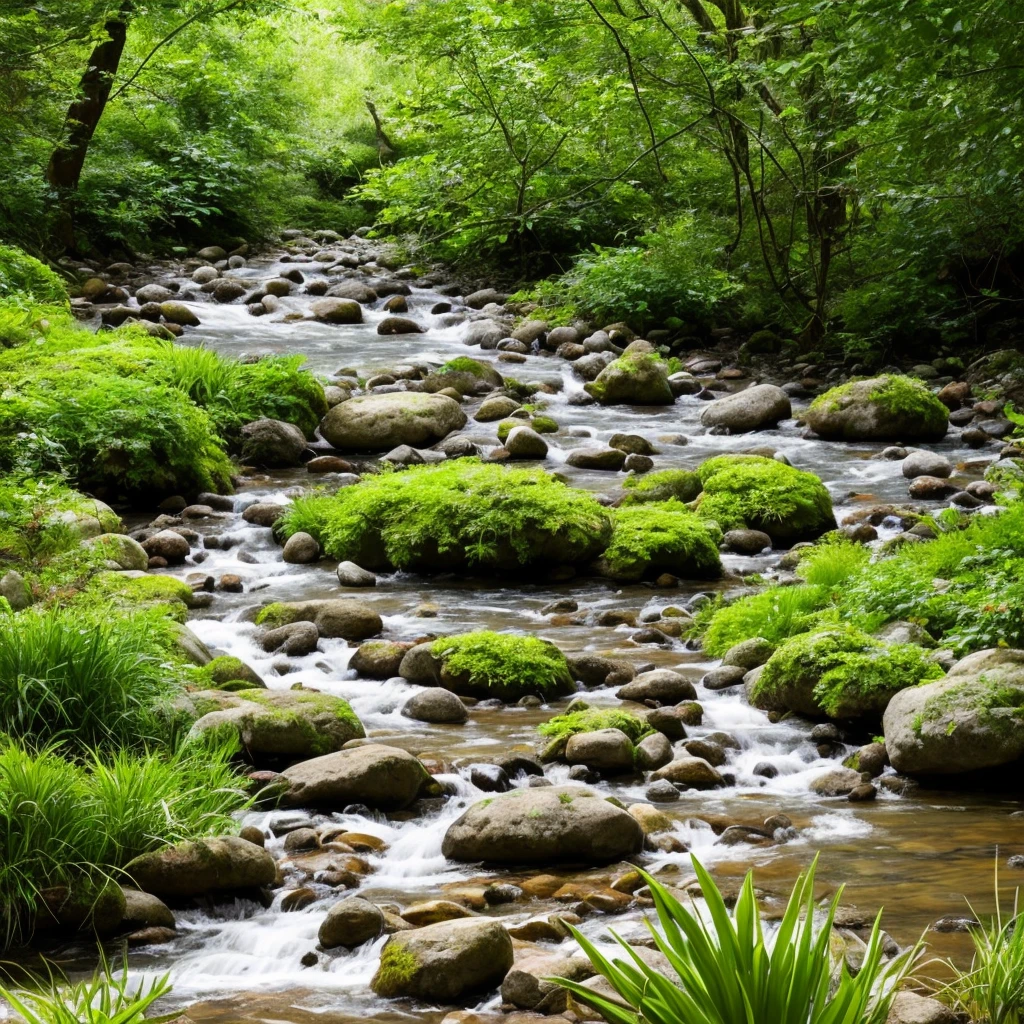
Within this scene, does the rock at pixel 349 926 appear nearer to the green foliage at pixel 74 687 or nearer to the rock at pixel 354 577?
the green foliage at pixel 74 687

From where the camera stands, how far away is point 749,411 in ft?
44.9

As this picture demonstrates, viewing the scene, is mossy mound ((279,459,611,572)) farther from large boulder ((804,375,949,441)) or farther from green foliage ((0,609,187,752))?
large boulder ((804,375,949,441))

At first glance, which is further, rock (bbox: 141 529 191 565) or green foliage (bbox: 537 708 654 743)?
rock (bbox: 141 529 191 565)

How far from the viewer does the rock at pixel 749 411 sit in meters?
13.7

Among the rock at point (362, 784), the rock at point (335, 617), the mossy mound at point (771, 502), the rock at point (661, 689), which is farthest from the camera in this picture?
the mossy mound at point (771, 502)

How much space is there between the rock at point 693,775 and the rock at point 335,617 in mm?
2754

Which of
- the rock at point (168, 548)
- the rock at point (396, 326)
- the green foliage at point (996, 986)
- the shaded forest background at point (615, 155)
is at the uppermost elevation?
the shaded forest background at point (615, 155)

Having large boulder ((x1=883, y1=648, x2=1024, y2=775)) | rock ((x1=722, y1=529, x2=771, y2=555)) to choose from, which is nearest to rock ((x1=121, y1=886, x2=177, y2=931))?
large boulder ((x1=883, y1=648, x2=1024, y2=775))

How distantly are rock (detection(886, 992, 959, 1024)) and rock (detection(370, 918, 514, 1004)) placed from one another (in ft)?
3.72

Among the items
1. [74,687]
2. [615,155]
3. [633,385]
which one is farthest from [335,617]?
[615,155]

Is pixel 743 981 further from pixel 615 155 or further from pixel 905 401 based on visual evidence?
pixel 615 155

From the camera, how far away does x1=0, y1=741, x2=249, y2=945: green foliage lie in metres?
3.78

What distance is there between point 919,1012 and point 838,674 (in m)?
3.13

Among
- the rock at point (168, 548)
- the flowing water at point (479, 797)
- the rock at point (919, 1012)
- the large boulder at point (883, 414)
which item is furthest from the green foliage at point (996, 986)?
the large boulder at point (883, 414)
